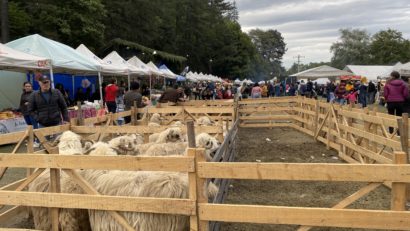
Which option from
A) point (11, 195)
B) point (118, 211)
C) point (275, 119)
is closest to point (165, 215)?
point (118, 211)

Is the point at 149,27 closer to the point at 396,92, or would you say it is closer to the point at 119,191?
the point at 396,92

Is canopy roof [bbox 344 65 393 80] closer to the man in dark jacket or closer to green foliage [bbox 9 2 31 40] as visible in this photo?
green foliage [bbox 9 2 31 40]

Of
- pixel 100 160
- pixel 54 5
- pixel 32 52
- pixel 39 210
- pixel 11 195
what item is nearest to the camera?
pixel 100 160

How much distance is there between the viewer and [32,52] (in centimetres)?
1343

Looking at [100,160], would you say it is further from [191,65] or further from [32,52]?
[191,65]

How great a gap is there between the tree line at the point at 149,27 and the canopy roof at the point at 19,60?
14.3 meters

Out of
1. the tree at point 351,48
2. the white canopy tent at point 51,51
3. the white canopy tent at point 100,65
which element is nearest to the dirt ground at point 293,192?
the white canopy tent at point 51,51

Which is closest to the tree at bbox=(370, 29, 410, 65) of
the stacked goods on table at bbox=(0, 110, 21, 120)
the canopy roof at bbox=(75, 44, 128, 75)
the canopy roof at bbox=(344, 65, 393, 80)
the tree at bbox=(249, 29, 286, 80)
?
the canopy roof at bbox=(344, 65, 393, 80)

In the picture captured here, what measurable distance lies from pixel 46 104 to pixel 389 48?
279ft

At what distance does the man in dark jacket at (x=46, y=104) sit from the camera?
801 cm

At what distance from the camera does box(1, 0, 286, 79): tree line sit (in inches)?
1168

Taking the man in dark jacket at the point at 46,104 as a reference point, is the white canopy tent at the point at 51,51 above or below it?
above

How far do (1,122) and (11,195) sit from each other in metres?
8.92

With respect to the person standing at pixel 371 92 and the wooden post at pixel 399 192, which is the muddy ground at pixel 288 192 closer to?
the wooden post at pixel 399 192
